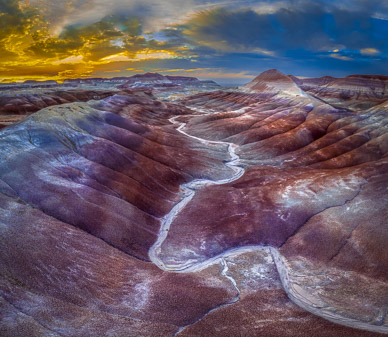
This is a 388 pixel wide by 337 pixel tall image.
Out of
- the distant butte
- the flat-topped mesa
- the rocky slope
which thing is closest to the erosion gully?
the distant butte

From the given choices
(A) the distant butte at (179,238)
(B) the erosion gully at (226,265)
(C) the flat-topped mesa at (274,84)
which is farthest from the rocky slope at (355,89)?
(B) the erosion gully at (226,265)

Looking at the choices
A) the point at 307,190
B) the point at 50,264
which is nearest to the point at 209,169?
the point at 307,190

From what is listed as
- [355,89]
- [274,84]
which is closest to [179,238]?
[274,84]

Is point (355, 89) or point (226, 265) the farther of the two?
point (355, 89)

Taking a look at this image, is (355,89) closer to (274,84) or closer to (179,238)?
(274,84)

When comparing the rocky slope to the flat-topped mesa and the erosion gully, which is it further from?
the erosion gully

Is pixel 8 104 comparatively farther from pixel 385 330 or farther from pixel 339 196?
pixel 385 330

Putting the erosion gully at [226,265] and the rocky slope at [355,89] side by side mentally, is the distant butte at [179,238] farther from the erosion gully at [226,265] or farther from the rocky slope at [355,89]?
the rocky slope at [355,89]
